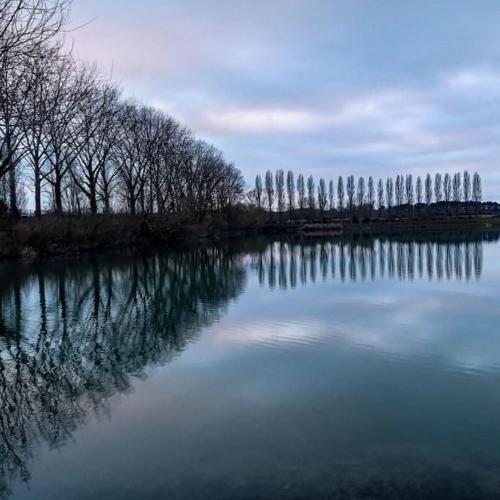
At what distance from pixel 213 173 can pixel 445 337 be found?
4484 cm

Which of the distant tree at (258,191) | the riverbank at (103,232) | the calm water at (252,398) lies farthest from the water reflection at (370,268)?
the distant tree at (258,191)

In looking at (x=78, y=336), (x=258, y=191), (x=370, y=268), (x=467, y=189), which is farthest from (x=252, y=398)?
(x=467, y=189)

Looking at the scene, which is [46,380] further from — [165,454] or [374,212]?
[374,212]

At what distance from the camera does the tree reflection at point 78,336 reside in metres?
5.19

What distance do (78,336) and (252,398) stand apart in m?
4.28

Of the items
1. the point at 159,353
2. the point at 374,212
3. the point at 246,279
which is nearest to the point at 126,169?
the point at 246,279

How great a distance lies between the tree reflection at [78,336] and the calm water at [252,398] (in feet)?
0.12

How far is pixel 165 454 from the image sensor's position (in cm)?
435

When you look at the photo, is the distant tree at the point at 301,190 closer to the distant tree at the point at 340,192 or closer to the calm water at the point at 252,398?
the distant tree at the point at 340,192

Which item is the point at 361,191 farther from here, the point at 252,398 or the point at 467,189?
the point at 252,398

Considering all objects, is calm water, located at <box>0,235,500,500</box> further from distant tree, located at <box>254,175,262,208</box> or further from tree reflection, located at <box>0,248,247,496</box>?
distant tree, located at <box>254,175,262,208</box>

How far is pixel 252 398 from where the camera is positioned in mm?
5762

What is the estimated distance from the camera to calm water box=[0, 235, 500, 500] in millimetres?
3924

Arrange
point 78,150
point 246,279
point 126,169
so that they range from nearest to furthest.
A: point 246,279 < point 78,150 < point 126,169
